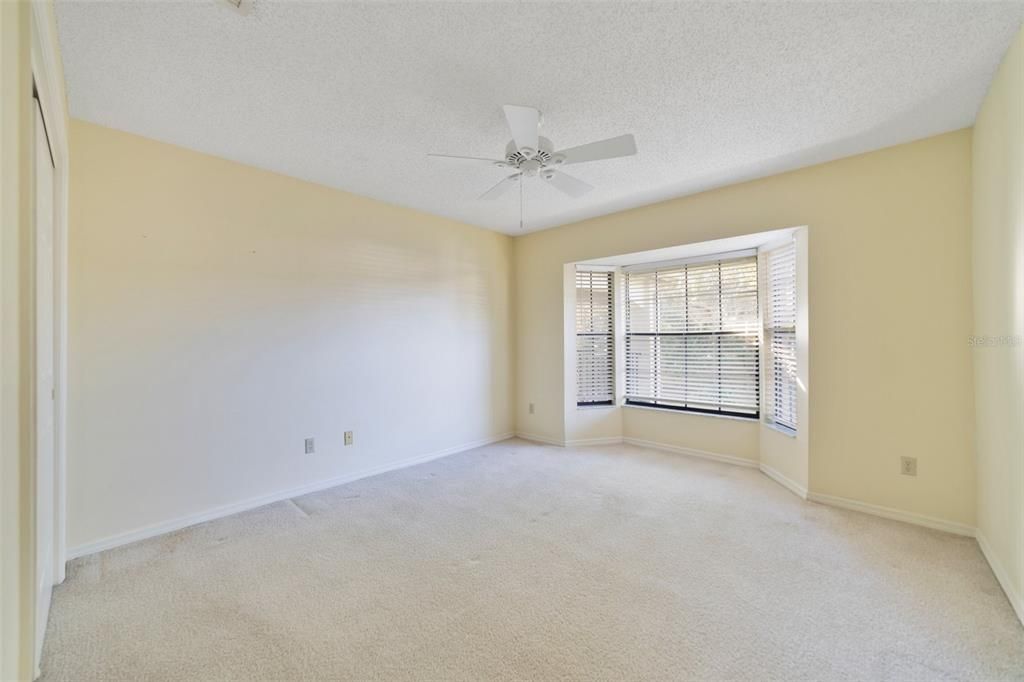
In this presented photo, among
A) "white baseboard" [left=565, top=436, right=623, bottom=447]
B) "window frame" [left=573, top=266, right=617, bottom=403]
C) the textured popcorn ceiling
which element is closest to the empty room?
the textured popcorn ceiling

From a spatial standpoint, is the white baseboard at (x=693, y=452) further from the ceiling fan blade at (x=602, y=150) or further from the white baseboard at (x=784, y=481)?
the ceiling fan blade at (x=602, y=150)

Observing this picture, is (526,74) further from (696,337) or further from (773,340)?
(696,337)

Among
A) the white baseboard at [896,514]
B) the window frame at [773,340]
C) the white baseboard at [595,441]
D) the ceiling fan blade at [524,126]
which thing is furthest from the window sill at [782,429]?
the ceiling fan blade at [524,126]

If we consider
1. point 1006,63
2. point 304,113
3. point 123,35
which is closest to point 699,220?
point 1006,63

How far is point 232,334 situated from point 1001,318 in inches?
184

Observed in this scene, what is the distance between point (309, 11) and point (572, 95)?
1.25 m

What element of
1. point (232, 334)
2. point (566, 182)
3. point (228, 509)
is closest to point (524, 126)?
point (566, 182)

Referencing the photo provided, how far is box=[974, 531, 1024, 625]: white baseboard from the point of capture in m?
1.89

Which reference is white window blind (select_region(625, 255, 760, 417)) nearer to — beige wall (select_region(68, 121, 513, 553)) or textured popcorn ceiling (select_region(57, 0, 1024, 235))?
textured popcorn ceiling (select_region(57, 0, 1024, 235))

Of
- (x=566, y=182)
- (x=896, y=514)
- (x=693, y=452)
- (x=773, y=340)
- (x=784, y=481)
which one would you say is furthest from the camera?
(x=693, y=452)

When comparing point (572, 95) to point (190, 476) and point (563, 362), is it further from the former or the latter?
point (190, 476)

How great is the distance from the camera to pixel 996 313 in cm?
229

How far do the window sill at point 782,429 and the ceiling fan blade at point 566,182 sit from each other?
8.65ft

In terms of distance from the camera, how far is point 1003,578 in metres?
2.12
